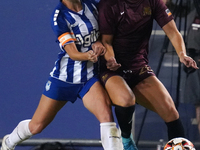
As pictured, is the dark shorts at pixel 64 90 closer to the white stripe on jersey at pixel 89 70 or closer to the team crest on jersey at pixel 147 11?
the white stripe on jersey at pixel 89 70

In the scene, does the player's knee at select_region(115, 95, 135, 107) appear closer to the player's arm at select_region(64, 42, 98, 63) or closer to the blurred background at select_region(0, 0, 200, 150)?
the player's arm at select_region(64, 42, 98, 63)

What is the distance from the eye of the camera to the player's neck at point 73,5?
2584mm

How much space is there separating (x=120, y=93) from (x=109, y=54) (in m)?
0.27

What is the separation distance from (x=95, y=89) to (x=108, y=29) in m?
0.40

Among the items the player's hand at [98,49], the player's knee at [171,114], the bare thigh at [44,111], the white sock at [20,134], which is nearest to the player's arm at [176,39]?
the player's knee at [171,114]

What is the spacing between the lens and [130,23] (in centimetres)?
257

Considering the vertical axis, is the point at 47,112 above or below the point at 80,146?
above

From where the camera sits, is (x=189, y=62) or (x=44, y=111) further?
(x=44, y=111)

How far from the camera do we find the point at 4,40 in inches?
152

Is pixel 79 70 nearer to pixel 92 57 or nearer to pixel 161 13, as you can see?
pixel 92 57

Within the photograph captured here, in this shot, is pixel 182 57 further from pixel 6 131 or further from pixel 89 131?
pixel 6 131

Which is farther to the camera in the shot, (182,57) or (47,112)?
(47,112)

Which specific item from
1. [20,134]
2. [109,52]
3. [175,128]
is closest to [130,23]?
[109,52]

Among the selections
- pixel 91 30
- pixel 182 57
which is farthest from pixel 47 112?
pixel 182 57
